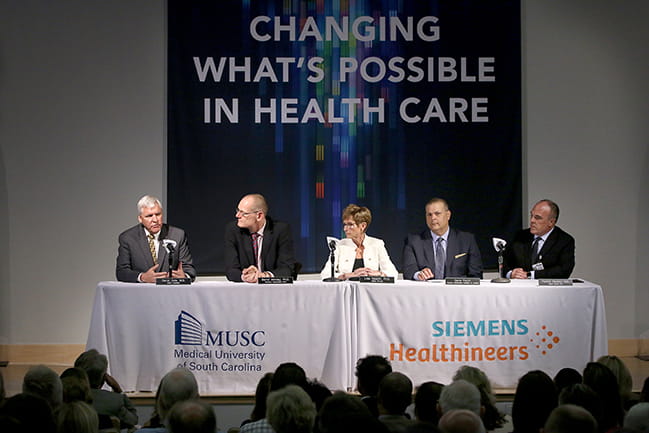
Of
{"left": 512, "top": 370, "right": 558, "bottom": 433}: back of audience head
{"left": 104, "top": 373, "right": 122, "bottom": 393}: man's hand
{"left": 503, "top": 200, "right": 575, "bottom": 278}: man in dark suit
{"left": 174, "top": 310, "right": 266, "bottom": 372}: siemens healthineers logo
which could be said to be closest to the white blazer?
{"left": 503, "top": 200, "right": 575, "bottom": 278}: man in dark suit

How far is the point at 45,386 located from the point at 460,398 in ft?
4.92

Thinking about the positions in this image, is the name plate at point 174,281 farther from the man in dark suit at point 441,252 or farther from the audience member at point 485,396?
the audience member at point 485,396

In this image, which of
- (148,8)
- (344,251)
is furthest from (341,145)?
(148,8)

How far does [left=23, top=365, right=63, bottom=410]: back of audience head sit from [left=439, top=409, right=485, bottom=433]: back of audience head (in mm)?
1515

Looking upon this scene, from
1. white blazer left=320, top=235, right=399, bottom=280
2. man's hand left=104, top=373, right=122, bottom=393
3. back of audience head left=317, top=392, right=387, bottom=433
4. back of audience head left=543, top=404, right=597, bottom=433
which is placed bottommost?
man's hand left=104, top=373, right=122, bottom=393

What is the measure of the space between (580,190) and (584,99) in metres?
0.75

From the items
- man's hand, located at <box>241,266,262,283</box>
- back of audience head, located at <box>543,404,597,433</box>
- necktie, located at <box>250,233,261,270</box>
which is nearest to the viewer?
back of audience head, located at <box>543,404,597,433</box>

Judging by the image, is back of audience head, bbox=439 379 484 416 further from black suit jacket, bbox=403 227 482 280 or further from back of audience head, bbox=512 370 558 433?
black suit jacket, bbox=403 227 482 280

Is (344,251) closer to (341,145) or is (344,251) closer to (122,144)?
(341,145)

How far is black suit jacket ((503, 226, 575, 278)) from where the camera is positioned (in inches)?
233

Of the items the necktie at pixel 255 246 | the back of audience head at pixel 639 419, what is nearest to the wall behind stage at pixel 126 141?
the necktie at pixel 255 246

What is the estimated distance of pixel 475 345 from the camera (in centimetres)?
535

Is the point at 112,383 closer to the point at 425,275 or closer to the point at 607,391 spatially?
the point at 425,275

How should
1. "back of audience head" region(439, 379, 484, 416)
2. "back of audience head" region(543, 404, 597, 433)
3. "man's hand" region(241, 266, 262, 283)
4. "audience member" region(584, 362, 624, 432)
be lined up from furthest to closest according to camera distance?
1. "man's hand" region(241, 266, 262, 283)
2. "audience member" region(584, 362, 624, 432)
3. "back of audience head" region(439, 379, 484, 416)
4. "back of audience head" region(543, 404, 597, 433)
